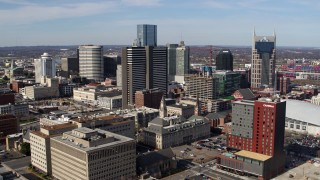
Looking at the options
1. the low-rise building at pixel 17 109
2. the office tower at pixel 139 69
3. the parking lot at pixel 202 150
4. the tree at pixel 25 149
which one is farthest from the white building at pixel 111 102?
the tree at pixel 25 149

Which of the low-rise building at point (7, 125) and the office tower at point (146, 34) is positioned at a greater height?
the office tower at point (146, 34)

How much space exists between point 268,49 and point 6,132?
4332 inches

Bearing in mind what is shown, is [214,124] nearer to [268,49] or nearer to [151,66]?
[151,66]

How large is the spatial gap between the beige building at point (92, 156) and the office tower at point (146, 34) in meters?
124

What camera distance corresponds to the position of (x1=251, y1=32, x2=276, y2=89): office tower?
507ft

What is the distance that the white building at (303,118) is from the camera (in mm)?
92188

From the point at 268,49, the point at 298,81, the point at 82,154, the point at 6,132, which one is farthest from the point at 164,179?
the point at 298,81

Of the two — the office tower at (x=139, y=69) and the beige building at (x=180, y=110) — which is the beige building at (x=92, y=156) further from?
the office tower at (x=139, y=69)

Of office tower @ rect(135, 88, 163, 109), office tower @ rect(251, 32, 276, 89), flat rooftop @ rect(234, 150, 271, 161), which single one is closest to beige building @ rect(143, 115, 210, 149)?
flat rooftop @ rect(234, 150, 271, 161)

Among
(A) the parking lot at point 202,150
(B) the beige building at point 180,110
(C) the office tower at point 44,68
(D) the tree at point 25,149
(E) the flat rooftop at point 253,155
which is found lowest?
(A) the parking lot at point 202,150

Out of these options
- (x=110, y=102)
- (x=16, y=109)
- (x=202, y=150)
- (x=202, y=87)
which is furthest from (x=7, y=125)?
(x=202, y=87)

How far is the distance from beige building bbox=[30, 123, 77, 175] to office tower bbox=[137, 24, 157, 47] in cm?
11714

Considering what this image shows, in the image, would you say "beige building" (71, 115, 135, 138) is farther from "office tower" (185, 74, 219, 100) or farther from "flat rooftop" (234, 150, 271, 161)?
"office tower" (185, 74, 219, 100)

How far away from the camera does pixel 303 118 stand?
310ft
